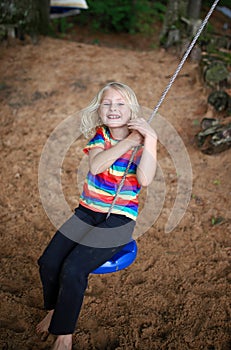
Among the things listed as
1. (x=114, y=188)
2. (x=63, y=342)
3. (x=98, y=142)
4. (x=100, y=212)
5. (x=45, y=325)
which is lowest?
(x=45, y=325)

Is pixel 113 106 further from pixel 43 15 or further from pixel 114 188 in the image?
pixel 43 15

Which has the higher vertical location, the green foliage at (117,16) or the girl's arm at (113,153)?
the girl's arm at (113,153)

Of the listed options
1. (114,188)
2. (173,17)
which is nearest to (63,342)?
(114,188)

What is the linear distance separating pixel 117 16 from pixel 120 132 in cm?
709

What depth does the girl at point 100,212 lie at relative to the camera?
173 cm

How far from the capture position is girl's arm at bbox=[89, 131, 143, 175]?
1.86 m

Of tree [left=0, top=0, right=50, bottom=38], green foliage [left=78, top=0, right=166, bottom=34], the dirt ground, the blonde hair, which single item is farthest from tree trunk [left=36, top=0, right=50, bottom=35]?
the blonde hair

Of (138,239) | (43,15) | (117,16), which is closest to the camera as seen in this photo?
(138,239)

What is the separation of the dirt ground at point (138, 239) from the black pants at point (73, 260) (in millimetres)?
382

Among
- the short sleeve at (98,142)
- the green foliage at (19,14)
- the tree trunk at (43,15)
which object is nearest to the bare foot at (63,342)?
the short sleeve at (98,142)

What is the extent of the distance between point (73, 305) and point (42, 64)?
388 centimetres

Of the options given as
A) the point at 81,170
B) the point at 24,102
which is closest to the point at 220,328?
the point at 81,170

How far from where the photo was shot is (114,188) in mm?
1960

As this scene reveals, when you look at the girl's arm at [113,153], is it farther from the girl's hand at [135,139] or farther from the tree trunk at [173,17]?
the tree trunk at [173,17]
